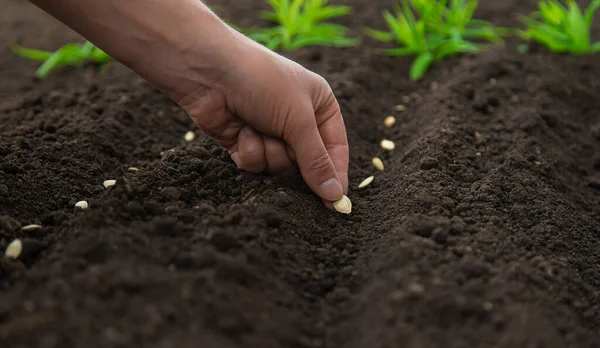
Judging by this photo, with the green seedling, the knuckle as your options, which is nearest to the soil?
the knuckle

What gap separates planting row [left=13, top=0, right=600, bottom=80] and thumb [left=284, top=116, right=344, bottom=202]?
4.58 feet

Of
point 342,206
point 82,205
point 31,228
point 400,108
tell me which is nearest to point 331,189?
point 342,206

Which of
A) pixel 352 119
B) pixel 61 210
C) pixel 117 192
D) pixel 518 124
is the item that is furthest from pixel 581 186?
pixel 61 210

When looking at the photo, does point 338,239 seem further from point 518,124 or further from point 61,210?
point 518,124

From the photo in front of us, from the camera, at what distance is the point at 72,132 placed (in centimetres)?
265

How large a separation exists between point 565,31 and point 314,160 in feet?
6.73

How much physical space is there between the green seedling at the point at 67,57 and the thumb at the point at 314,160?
182 centimetres

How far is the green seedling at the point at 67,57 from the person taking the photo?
347 cm

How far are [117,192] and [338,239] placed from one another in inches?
26.6

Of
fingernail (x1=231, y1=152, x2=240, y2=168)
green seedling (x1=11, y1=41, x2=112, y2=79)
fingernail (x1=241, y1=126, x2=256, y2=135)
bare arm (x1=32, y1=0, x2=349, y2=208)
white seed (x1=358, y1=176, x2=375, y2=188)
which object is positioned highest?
bare arm (x1=32, y1=0, x2=349, y2=208)

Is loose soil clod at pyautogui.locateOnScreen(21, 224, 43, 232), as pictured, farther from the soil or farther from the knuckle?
the knuckle

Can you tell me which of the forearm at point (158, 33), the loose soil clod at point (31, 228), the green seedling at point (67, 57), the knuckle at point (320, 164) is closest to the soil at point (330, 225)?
the loose soil clod at point (31, 228)

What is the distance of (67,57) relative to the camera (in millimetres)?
3521

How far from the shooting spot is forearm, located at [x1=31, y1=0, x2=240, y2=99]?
183 cm
